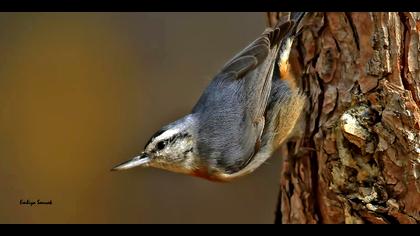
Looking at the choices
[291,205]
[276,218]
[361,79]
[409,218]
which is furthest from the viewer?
[276,218]

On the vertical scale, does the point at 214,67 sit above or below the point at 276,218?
above

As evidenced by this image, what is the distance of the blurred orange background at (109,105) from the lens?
8.82 feet

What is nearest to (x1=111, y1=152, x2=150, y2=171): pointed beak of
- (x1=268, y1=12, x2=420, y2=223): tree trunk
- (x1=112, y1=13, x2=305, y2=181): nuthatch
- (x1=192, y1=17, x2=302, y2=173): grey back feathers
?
(x1=112, y1=13, x2=305, y2=181): nuthatch

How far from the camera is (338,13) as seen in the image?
2.11 metres

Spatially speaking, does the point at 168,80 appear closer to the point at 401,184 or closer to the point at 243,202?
the point at 243,202

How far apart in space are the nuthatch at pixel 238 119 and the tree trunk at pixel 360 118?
9cm

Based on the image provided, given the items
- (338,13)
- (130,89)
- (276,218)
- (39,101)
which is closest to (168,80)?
(130,89)

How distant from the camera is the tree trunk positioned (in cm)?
184

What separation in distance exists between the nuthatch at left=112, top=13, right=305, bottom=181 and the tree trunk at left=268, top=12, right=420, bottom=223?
92mm

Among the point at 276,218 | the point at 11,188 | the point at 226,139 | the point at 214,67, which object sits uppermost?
the point at 214,67

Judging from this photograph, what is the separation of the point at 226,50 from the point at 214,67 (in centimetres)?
16

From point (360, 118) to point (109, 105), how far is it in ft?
4.89

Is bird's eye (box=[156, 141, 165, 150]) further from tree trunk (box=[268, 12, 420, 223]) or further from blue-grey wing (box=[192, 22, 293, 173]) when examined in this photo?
tree trunk (box=[268, 12, 420, 223])

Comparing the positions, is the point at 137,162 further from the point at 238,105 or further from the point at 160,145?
the point at 238,105
